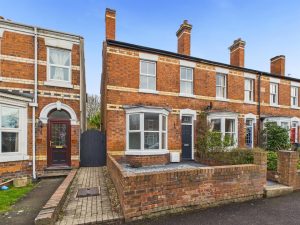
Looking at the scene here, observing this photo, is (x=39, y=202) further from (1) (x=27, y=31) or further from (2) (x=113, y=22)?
(2) (x=113, y=22)

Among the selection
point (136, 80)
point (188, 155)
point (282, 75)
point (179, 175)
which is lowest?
point (188, 155)

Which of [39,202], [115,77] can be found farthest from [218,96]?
[39,202]

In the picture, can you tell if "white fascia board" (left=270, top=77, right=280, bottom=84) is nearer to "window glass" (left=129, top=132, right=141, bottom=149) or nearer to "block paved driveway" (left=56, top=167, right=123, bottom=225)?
"window glass" (left=129, top=132, right=141, bottom=149)

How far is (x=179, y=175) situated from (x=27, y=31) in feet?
32.2

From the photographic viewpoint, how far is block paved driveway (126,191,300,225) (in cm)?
434

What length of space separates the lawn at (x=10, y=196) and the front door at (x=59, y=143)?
88.3 inches

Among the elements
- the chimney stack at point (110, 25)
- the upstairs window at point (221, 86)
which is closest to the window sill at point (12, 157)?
the chimney stack at point (110, 25)

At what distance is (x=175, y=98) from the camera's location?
38.8ft

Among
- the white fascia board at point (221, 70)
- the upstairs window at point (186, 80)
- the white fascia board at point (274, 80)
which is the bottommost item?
the upstairs window at point (186, 80)

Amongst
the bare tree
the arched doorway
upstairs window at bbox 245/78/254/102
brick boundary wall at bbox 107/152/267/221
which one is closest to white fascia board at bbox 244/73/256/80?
upstairs window at bbox 245/78/254/102

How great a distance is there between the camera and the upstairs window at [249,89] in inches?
574

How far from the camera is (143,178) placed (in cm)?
445

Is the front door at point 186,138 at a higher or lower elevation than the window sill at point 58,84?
lower

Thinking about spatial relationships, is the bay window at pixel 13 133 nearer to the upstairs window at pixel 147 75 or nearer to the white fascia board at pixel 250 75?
the upstairs window at pixel 147 75
